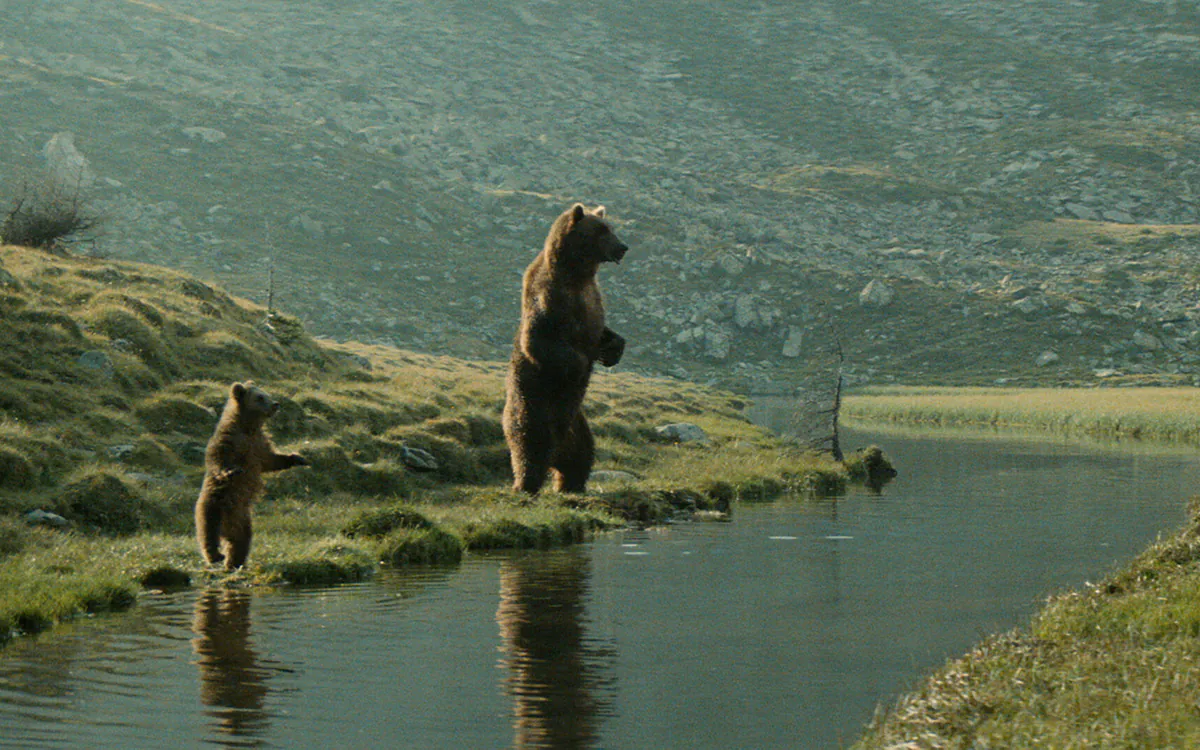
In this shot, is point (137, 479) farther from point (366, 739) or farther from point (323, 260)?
point (323, 260)

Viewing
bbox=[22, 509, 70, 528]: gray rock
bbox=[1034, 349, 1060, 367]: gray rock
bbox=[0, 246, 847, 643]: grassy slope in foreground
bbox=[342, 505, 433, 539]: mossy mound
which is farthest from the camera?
bbox=[1034, 349, 1060, 367]: gray rock

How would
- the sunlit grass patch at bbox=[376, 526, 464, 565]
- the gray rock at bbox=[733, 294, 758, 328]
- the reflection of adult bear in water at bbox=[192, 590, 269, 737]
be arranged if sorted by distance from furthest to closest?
the gray rock at bbox=[733, 294, 758, 328] < the sunlit grass patch at bbox=[376, 526, 464, 565] < the reflection of adult bear in water at bbox=[192, 590, 269, 737]

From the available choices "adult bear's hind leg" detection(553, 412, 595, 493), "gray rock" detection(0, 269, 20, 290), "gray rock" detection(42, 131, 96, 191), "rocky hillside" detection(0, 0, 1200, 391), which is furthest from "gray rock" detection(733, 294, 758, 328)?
"adult bear's hind leg" detection(553, 412, 595, 493)

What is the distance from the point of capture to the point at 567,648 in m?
13.3

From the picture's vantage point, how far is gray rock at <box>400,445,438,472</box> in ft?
85.3

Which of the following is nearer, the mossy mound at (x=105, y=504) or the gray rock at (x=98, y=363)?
the mossy mound at (x=105, y=504)

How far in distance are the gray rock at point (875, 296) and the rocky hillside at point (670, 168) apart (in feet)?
0.71

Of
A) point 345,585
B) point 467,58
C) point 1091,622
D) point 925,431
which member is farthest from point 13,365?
point 467,58

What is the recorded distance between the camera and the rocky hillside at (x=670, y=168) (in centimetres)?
9306

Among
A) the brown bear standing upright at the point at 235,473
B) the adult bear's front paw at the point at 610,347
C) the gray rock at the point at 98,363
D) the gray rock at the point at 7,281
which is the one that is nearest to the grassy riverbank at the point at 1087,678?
the brown bear standing upright at the point at 235,473

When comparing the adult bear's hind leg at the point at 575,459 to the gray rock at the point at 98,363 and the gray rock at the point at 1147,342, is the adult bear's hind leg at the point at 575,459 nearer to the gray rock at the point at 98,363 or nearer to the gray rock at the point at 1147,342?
the gray rock at the point at 98,363

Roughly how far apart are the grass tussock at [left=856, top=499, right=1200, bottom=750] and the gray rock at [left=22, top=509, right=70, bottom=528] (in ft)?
39.4

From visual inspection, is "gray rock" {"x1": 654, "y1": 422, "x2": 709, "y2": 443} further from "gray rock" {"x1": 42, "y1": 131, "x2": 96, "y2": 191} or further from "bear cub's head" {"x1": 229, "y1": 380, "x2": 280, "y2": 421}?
"gray rock" {"x1": 42, "y1": 131, "x2": 96, "y2": 191}

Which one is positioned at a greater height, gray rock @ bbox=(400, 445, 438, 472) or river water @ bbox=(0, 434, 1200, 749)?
gray rock @ bbox=(400, 445, 438, 472)
